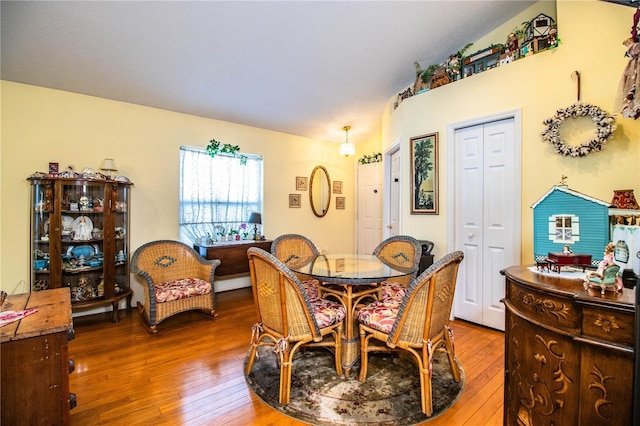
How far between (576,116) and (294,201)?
3.84m

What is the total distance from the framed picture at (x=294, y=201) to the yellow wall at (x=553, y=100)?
7.84ft

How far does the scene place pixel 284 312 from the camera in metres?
1.84

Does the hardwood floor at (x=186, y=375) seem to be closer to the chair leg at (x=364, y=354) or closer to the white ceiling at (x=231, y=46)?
the chair leg at (x=364, y=354)

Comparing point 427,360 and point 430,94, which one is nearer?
point 427,360

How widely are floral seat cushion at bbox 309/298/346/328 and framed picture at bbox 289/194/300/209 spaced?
3.01 meters

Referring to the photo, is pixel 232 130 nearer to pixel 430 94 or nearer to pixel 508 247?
pixel 430 94

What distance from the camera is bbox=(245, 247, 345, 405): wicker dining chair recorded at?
5.90ft

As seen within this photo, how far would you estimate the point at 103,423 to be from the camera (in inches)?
66.6

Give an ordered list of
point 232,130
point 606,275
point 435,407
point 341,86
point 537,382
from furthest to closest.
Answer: point 232,130 < point 341,86 < point 435,407 < point 537,382 < point 606,275

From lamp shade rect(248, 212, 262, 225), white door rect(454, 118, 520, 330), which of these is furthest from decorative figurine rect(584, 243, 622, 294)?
lamp shade rect(248, 212, 262, 225)

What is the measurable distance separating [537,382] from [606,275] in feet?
1.82

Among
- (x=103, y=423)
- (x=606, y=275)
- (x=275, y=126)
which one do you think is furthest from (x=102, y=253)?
(x=606, y=275)

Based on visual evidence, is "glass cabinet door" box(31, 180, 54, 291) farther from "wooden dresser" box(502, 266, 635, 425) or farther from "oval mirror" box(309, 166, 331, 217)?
"wooden dresser" box(502, 266, 635, 425)

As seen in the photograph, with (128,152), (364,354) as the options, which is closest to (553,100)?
(364,354)
